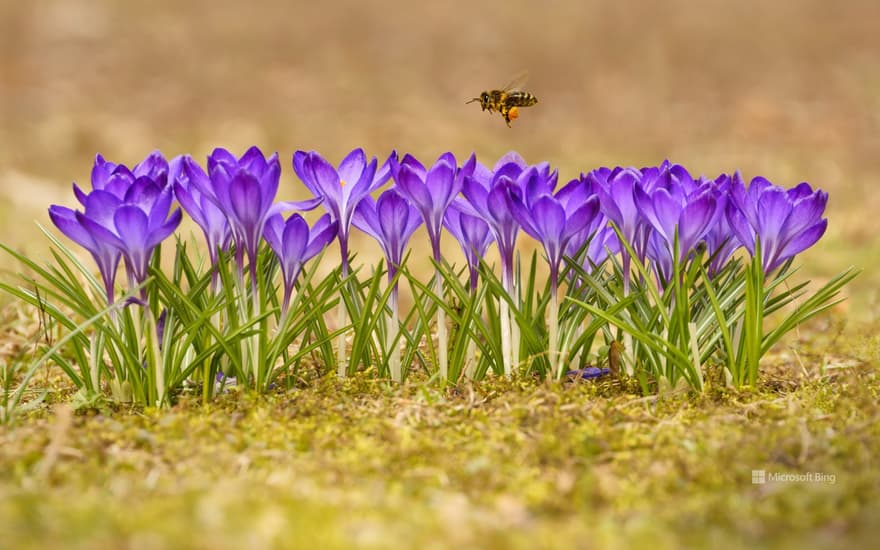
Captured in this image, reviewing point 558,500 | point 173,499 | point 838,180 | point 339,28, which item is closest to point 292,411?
point 173,499

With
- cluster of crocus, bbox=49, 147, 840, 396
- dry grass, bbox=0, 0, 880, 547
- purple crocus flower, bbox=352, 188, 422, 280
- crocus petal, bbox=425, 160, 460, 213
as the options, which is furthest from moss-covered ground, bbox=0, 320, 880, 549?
crocus petal, bbox=425, 160, 460, 213

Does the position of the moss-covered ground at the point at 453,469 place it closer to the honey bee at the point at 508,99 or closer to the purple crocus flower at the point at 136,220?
the purple crocus flower at the point at 136,220

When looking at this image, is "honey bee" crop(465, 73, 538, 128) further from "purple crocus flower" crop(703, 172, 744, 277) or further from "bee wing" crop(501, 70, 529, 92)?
"purple crocus flower" crop(703, 172, 744, 277)

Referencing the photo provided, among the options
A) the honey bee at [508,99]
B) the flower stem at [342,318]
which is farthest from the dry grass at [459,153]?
the honey bee at [508,99]

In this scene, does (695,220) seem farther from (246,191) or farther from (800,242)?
(246,191)

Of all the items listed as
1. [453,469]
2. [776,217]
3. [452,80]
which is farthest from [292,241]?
[452,80]

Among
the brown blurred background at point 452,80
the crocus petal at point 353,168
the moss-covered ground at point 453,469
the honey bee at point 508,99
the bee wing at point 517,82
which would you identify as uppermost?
the brown blurred background at point 452,80

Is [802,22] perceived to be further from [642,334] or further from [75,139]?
[642,334]

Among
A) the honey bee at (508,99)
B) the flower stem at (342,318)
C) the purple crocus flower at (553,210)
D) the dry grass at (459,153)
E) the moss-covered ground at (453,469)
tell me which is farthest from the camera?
the honey bee at (508,99)
